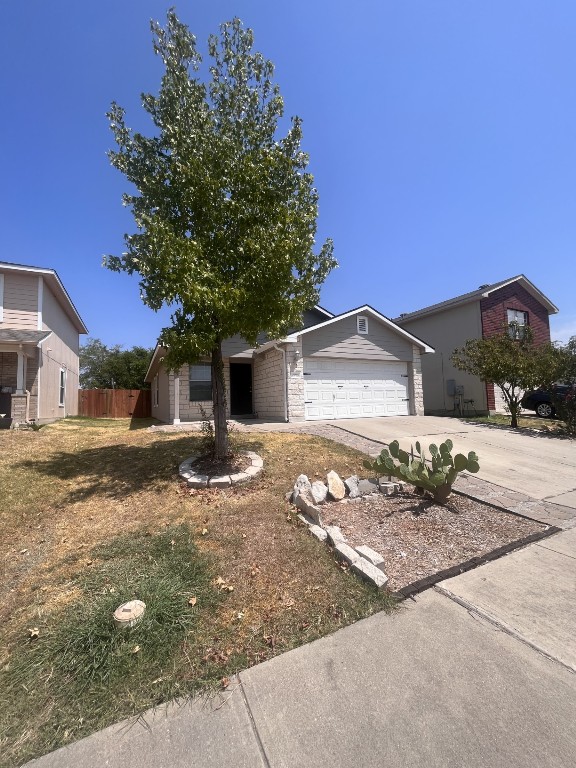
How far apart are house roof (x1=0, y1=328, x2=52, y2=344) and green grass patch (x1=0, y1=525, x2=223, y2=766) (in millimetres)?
10295

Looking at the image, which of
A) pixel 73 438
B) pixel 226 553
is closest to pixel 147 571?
pixel 226 553

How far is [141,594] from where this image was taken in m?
2.76

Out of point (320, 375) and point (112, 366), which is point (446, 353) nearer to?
point (320, 375)

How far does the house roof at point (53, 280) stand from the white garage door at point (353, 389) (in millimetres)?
9499

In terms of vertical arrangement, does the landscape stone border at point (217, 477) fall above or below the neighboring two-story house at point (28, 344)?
below

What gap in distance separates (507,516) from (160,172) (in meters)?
7.42

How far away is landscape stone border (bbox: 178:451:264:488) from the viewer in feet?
17.1

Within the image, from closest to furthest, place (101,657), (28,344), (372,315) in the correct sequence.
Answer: (101,657)
(28,344)
(372,315)

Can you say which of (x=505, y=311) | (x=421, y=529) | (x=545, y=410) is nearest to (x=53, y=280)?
(x=421, y=529)

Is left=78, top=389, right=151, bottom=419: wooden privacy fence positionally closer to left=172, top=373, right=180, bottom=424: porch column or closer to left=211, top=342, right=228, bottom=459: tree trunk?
left=172, top=373, right=180, bottom=424: porch column

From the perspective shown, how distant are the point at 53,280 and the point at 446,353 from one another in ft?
56.8

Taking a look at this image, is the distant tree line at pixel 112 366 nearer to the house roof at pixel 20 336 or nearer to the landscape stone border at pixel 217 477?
the house roof at pixel 20 336

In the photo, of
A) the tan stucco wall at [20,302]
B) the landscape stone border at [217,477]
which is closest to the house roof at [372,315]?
the landscape stone border at [217,477]

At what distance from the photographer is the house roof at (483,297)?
16.5 meters
